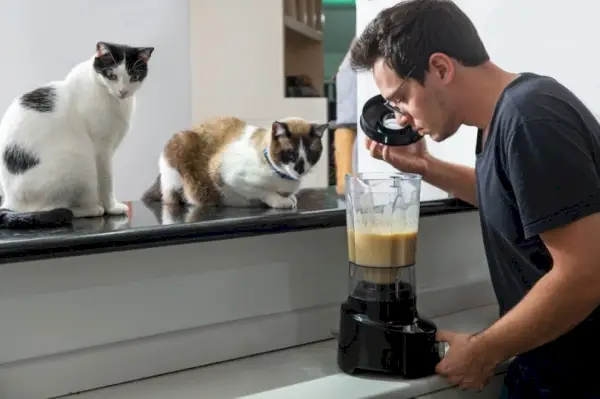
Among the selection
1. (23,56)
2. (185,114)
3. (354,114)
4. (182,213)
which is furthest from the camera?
(185,114)

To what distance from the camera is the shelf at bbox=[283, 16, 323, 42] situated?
2.91m

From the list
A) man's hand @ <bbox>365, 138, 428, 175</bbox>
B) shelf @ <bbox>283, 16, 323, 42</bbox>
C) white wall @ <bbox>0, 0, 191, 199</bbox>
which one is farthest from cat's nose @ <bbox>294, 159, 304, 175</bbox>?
shelf @ <bbox>283, 16, 323, 42</bbox>

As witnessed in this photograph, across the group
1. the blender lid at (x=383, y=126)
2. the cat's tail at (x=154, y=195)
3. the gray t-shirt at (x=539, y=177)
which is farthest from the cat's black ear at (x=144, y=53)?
the gray t-shirt at (x=539, y=177)

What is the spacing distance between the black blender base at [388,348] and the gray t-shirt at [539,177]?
0.15 metres

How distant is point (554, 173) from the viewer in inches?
29.6

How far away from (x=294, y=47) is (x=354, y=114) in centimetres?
174

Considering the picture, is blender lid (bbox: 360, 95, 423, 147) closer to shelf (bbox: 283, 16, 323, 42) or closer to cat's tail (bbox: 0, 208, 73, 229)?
cat's tail (bbox: 0, 208, 73, 229)

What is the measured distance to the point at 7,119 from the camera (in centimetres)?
103

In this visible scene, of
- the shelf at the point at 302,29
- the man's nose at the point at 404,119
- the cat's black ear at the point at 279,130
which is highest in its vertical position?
the shelf at the point at 302,29

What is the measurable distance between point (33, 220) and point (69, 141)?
143 mm

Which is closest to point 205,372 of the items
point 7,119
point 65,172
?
point 65,172

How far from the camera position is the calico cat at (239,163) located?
46.9 inches

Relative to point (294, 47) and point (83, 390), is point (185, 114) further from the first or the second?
point (83, 390)

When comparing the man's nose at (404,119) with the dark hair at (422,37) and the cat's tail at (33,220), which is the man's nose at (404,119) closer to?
the dark hair at (422,37)
